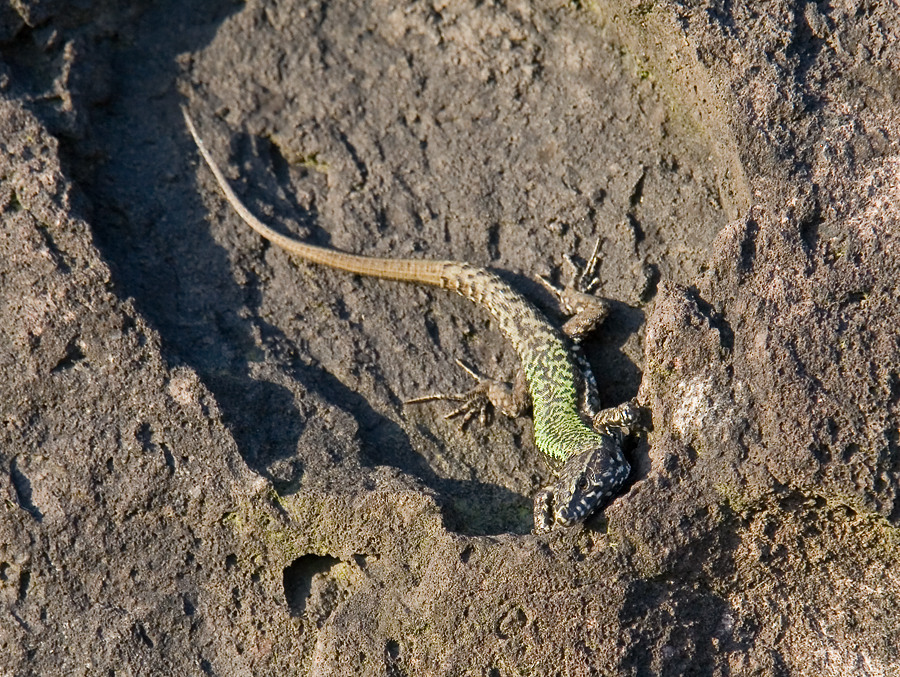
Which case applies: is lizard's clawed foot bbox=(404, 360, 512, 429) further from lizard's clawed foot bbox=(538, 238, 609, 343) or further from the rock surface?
lizard's clawed foot bbox=(538, 238, 609, 343)

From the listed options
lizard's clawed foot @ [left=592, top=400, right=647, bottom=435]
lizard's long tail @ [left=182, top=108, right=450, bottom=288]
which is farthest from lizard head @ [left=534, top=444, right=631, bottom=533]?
lizard's long tail @ [left=182, top=108, right=450, bottom=288]

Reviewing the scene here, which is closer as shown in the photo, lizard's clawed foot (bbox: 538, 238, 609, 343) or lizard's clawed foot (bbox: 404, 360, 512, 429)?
lizard's clawed foot (bbox: 404, 360, 512, 429)

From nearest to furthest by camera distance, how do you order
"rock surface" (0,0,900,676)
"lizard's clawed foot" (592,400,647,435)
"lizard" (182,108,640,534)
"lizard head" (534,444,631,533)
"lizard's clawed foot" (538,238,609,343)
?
"rock surface" (0,0,900,676)
"lizard head" (534,444,631,533)
"lizard's clawed foot" (592,400,647,435)
"lizard" (182,108,640,534)
"lizard's clawed foot" (538,238,609,343)

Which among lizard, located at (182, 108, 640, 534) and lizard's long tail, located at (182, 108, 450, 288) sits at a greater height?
lizard's long tail, located at (182, 108, 450, 288)

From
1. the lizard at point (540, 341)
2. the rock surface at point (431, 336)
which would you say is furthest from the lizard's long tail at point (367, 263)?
the rock surface at point (431, 336)

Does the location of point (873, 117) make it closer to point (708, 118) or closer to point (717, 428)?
point (708, 118)

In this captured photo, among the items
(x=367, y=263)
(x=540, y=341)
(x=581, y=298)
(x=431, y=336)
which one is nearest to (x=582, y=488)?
(x=540, y=341)

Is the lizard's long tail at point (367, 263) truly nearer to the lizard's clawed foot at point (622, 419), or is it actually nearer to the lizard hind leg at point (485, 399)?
the lizard hind leg at point (485, 399)

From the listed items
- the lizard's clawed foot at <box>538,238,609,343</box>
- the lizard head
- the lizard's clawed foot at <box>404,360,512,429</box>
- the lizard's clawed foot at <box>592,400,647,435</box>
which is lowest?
the lizard head
